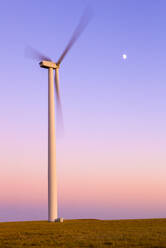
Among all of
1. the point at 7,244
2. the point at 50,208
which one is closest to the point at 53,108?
the point at 50,208

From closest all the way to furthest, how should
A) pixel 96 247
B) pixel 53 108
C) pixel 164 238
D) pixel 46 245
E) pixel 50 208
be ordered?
pixel 96 247
pixel 46 245
pixel 164 238
pixel 50 208
pixel 53 108

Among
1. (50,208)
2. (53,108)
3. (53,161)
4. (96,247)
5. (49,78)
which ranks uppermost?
(49,78)

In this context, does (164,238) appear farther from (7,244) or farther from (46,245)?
(7,244)

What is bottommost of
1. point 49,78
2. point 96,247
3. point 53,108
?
point 96,247

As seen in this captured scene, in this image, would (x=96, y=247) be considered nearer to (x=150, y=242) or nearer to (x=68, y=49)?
(x=150, y=242)

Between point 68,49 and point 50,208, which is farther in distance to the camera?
point 68,49

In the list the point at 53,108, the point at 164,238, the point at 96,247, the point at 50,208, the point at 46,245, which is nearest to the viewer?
the point at 96,247

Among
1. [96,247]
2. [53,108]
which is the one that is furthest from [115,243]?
[53,108]

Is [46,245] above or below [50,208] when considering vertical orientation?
below

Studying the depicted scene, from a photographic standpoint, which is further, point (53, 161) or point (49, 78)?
point (49, 78)
